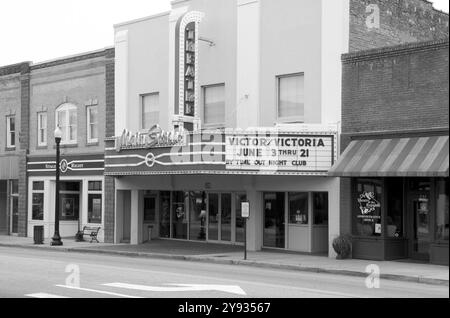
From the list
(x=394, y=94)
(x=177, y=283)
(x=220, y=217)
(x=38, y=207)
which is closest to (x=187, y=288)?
(x=177, y=283)

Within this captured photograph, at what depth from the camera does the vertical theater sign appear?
24.0 m

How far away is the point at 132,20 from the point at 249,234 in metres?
10.7

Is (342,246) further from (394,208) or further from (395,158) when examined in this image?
(395,158)


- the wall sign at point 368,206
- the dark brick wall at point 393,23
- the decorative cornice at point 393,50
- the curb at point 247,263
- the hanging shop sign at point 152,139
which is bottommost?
the curb at point 247,263

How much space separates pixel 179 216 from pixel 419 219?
11316 mm

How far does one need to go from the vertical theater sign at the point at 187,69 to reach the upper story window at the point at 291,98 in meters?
3.08

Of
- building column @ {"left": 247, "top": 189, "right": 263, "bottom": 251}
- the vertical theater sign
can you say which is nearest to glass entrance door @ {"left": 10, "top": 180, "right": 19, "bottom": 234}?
the vertical theater sign

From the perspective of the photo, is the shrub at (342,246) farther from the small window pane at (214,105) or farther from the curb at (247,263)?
the small window pane at (214,105)

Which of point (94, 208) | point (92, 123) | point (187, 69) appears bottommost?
point (94, 208)

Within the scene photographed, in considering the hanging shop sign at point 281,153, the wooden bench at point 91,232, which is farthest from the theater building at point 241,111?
the wooden bench at point 91,232

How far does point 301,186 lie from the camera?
22750mm

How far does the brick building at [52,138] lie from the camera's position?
98.9ft

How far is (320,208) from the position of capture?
2339cm

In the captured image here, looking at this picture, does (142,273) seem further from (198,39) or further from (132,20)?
(132,20)
